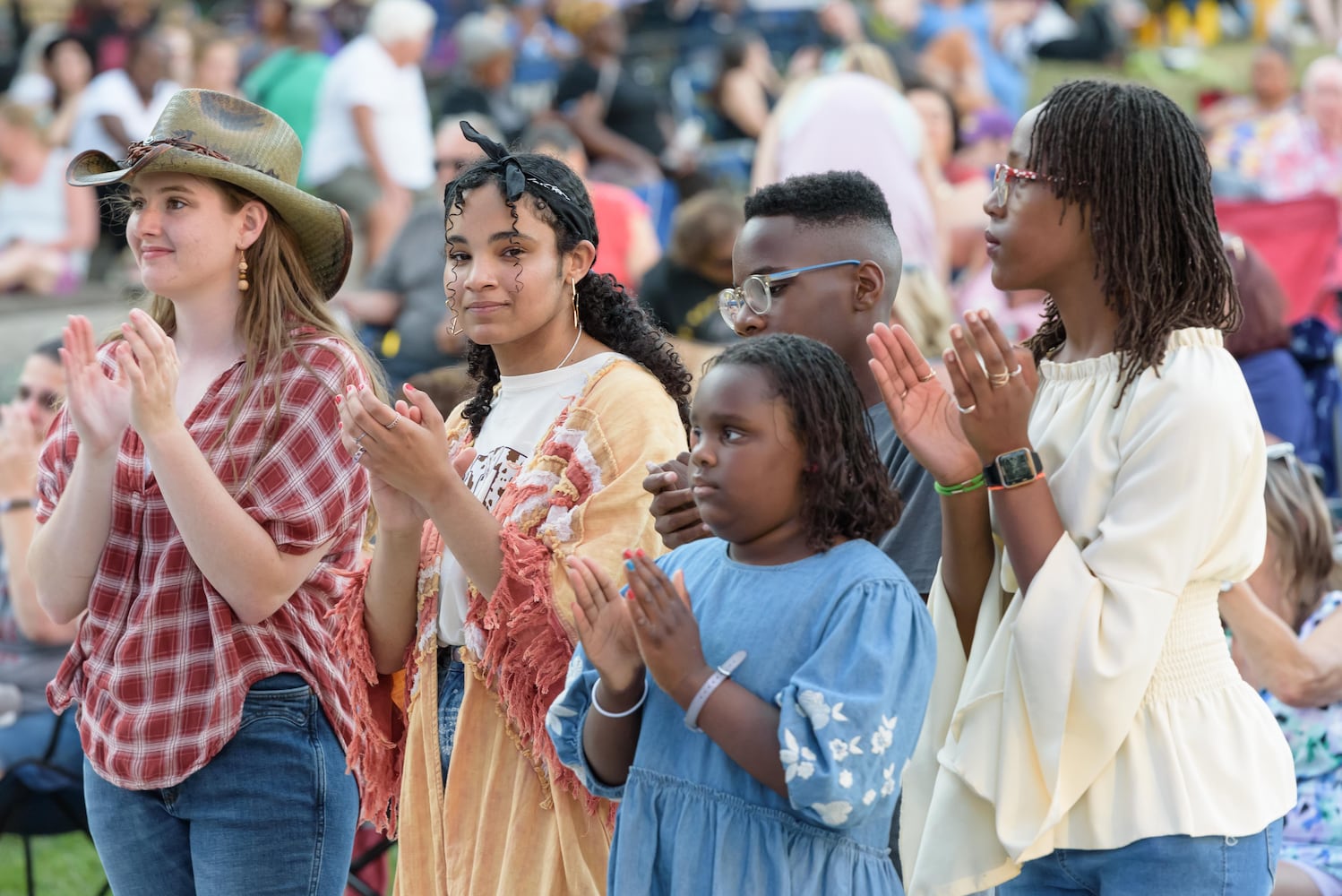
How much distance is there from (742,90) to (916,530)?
8552 mm

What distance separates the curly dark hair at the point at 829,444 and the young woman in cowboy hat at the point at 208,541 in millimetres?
971

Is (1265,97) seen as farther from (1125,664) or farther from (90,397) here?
(90,397)

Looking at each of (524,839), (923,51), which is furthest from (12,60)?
(524,839)

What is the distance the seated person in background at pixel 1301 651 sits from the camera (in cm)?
355

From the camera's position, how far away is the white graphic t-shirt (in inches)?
108

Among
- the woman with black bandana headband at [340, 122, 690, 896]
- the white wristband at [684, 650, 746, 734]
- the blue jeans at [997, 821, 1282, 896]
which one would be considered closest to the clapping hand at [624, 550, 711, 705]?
the white wristband at [684, 650, 746, 734]

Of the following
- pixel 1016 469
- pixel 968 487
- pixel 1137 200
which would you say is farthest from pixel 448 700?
pixel 1137 200

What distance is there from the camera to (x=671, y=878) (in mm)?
2164

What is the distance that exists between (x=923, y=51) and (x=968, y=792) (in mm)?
11754

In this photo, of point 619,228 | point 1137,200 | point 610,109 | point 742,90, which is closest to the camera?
point 1137,200

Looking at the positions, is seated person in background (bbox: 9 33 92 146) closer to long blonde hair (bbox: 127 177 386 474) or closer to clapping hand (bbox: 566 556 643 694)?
long blonde hair (bbox: 127 177 386 474)

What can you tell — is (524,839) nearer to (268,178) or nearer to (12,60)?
(268,178)

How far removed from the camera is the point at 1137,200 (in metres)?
2.24

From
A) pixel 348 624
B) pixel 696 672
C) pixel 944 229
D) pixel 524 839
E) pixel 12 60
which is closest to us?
pixel 696 672
